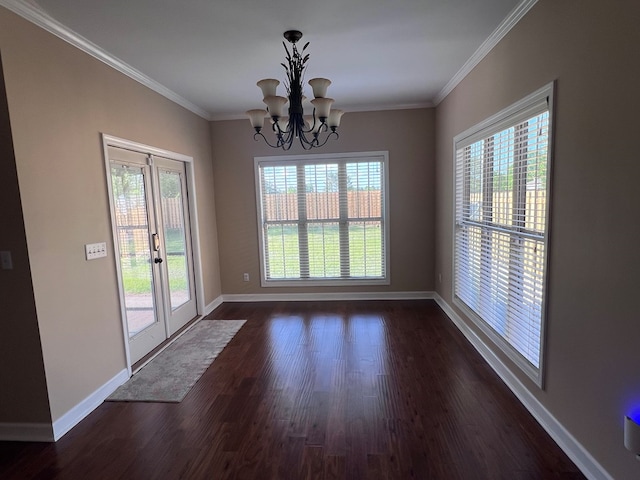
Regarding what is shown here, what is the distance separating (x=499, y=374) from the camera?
2779mm

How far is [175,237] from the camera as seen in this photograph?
3908 mm

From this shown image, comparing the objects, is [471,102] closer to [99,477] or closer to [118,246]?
[118,246]

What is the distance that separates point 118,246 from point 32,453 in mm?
1468

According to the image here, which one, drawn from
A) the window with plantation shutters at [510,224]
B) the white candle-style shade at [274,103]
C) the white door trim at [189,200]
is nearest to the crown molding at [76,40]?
the white door trim at [189,200]

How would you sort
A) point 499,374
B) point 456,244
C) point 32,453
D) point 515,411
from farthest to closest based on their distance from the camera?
point 456,244 → point 499,374 → point 515,411 → point 32,453

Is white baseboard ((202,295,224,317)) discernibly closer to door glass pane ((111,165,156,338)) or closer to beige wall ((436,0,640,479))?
door glass pane ((111,165,156,338))

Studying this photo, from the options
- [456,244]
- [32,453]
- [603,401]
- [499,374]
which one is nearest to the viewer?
[603,401]

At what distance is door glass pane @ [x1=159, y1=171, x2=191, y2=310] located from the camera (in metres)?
3.71

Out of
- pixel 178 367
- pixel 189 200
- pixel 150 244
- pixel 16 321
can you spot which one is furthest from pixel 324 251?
pixel 16 321

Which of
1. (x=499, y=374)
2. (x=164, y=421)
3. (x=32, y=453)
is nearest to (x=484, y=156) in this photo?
(x=499, y=374)

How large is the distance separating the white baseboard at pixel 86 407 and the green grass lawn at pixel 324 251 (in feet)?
8.19

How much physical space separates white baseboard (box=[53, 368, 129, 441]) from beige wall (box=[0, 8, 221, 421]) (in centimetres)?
4

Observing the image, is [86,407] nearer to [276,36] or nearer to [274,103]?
[274,103]

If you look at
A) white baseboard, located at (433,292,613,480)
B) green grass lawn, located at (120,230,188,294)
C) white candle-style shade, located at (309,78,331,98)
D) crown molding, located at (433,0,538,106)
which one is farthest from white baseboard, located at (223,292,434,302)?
white candle-style shade, located at (309,78,331,98)
